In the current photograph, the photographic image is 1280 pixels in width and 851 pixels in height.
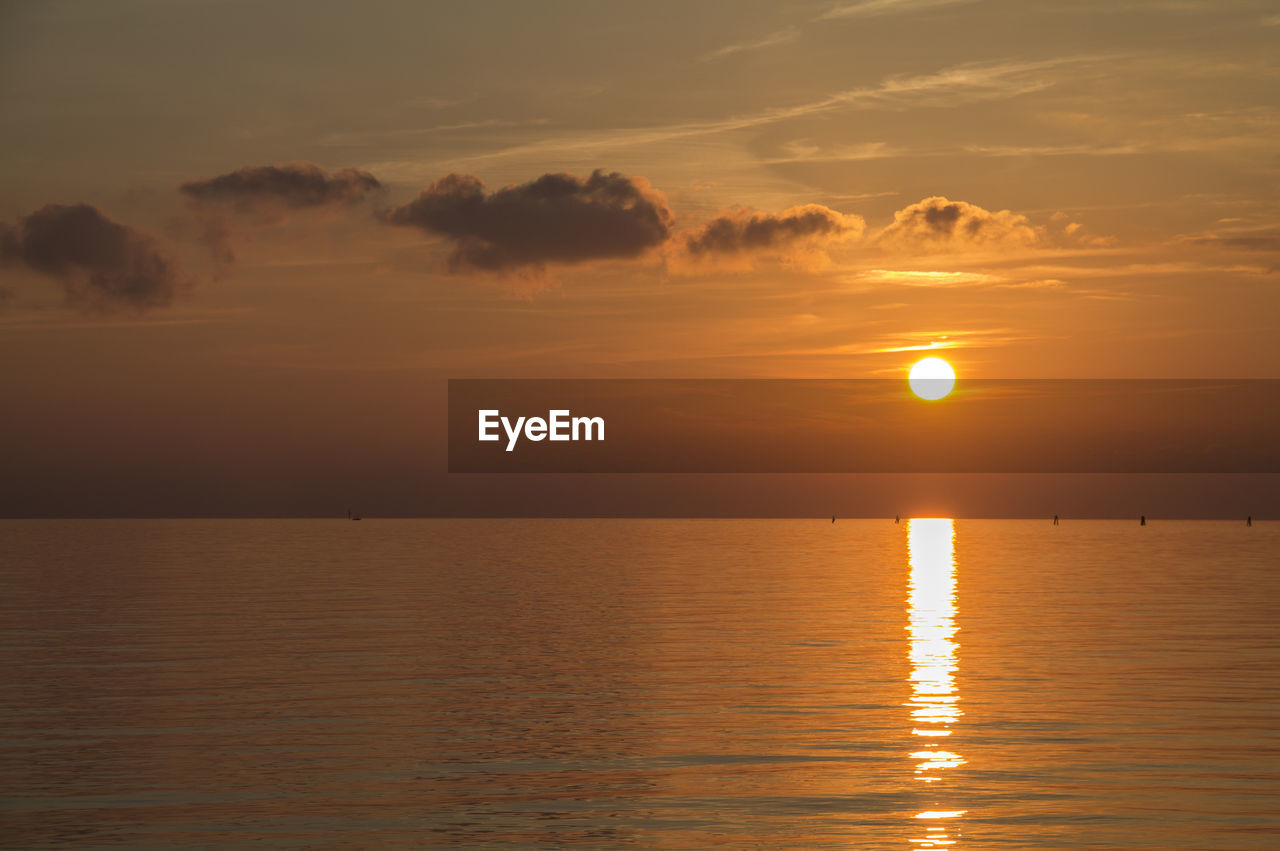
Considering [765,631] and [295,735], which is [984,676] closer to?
[765,631]

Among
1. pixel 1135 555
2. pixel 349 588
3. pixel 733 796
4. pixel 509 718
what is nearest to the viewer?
pixel 733 796

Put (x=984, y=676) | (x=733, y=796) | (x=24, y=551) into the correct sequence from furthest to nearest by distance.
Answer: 1. (x=24, y=551)
2. (x=984, y=676)
3. (x=733, y=796)

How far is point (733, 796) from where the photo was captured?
23688 millimetres

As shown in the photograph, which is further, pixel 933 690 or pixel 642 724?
pixel 933 690

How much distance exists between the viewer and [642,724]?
3133cm

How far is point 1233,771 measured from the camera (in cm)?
2534

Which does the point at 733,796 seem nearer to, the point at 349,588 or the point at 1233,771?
the point at 1233,771

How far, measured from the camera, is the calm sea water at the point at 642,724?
2178 cm

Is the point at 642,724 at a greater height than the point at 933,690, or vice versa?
the point at 642,724

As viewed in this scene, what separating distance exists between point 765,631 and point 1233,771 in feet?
94.8

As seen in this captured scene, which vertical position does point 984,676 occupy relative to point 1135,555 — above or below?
above

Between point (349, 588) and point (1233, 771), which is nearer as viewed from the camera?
point (1233, 771)

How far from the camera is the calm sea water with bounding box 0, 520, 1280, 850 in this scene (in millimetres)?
21781

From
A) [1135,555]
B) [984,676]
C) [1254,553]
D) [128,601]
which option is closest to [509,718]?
[984,676]
